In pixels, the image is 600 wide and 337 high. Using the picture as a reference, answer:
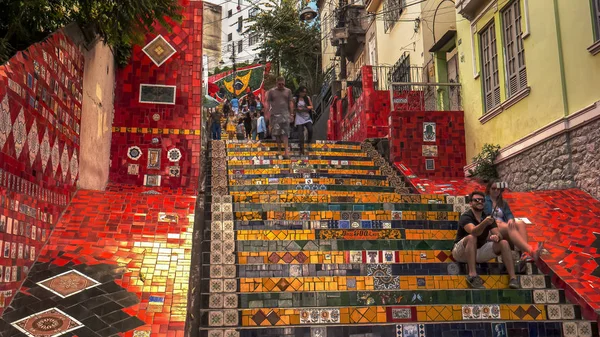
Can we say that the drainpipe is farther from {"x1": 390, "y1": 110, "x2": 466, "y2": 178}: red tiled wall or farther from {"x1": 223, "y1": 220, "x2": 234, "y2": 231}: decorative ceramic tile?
{"x1": 223, "y1": 220, "x2": 234, "y2": 231}: decorative ceramic tile

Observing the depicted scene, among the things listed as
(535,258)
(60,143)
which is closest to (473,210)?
(535,258)

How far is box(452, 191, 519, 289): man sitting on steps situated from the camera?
647 centimetres

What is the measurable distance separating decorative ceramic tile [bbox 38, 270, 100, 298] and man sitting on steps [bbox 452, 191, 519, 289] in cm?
373

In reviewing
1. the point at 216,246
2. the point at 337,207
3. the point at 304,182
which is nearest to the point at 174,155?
the point at 304,182

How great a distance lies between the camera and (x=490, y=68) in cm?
1254

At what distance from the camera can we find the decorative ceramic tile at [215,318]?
5.89 meters

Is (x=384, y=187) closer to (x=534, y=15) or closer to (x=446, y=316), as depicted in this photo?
(x=534, y=15)

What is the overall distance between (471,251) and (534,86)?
5.07 meters

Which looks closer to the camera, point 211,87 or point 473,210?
point 473,210

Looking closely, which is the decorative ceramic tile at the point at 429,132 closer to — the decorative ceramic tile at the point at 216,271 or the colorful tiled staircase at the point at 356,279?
the colorful tiled staircase at the point at 356,279

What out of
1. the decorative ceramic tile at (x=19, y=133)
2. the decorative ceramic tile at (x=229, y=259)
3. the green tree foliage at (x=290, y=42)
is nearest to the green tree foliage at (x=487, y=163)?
the decorative ceramic tile at (x=229, y=259)

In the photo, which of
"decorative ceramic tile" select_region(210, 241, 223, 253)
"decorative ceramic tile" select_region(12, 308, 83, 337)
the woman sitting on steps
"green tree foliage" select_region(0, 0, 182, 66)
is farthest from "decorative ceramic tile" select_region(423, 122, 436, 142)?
"decorative ceramic tile" select_region(12, 308, 83, 337)

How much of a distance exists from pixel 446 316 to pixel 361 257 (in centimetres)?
122

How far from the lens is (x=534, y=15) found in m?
10.5
